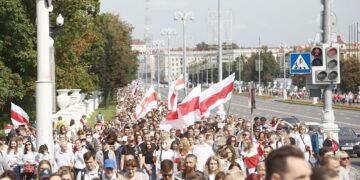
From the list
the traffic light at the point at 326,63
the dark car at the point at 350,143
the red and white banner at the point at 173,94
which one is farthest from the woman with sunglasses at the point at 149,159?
the dark car at the point at 350,143

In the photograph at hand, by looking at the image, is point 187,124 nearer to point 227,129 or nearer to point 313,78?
point 227,129

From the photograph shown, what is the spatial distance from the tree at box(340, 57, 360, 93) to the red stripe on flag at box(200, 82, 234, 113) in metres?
77.3

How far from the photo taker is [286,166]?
11.9 feet

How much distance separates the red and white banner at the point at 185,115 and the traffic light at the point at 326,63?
3.71m

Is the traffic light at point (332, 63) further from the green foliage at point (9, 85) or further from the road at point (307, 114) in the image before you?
the road at point (307, 114)

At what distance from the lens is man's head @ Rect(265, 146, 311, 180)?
11.9ft

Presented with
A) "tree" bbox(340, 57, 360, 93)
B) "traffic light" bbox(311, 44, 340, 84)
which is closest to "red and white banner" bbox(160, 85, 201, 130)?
"traffic light" bbox(311, 44, 340, 84)

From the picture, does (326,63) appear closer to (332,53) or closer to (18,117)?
(332,53)

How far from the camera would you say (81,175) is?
12922mm

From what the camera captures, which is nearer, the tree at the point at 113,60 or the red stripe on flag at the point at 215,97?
the red stripe on flag at the point at 215,97

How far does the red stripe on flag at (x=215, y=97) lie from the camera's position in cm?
1936

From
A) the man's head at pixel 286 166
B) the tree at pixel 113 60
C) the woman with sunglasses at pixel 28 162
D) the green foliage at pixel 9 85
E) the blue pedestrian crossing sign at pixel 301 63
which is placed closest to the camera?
the man's head at pixel 286 166

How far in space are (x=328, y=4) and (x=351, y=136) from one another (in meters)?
13.9

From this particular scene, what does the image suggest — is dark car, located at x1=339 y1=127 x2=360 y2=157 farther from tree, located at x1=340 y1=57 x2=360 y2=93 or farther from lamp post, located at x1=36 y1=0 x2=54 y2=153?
tree, located at x1=340 y1=57 x2=360 y2=93
